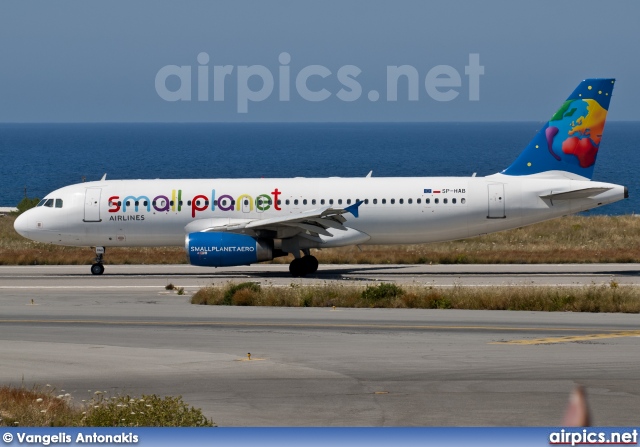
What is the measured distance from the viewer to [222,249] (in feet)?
117

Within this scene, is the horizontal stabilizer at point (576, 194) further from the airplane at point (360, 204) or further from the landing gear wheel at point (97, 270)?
the landing gear wheel at point (97, 270)

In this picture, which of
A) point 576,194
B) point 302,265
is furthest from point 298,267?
point 576,194

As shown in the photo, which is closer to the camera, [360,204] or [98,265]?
[360,204]

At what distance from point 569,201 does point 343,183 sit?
330 inches

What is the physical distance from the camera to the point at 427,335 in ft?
72.6

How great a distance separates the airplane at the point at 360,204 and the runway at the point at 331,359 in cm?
746

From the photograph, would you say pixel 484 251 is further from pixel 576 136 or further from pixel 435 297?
pixel 435 297

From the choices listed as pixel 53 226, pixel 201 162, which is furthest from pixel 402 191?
pixel 201 162

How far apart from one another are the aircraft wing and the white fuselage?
0.24m

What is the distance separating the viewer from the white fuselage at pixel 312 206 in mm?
37156

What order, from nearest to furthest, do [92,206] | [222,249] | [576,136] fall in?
[222,249] < [576,136] < [92,206]

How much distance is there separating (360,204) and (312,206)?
2.15 m

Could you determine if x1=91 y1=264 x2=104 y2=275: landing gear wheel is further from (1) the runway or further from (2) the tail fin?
(2) the tail fin

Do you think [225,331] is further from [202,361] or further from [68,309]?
[68,309]
